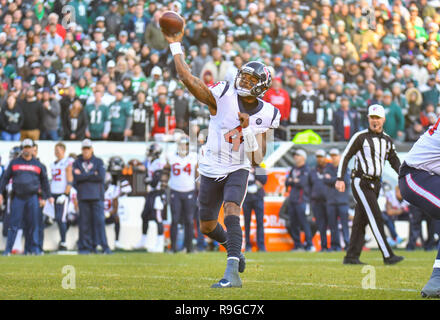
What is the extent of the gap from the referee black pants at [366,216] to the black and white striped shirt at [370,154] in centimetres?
16

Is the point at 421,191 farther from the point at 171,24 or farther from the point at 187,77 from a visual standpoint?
the point at 171,24

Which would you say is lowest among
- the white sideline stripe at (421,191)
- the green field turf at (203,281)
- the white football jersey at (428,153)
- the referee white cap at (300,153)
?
the green field turf at (203,281)

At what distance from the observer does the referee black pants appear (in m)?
11.2

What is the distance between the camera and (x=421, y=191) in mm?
6527

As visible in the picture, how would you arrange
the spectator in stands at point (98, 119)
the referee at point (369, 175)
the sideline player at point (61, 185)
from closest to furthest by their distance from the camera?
the referee at point (369, 175) < the sideline player at point (61, 185) < the spectator in stands at point (98, 119)

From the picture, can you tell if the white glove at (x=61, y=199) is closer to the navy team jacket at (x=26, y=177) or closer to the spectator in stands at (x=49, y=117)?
the navy team jacket at (x=26, y=177)

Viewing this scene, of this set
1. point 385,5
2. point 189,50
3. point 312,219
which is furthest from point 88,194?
point 385,5

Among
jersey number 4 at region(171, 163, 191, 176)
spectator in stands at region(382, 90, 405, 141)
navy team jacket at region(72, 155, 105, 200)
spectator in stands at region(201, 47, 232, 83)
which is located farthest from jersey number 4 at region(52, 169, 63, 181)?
spectator in stands at region(382, 90, 405, 141)

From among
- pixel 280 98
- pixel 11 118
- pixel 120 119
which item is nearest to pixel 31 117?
pixel 11 118

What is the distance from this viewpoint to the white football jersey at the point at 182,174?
1559 centimetres

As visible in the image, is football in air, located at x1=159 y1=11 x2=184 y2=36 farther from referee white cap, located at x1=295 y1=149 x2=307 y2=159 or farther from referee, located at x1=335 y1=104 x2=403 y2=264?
referee white cap, located at x1=295 y1=149 x2=307 y2=159

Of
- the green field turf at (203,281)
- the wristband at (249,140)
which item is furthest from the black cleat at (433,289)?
the wristband at (249,140)

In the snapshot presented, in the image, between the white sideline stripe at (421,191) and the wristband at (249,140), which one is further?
the wristband at (249,140)

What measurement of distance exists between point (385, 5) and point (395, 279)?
1690 centimetres
